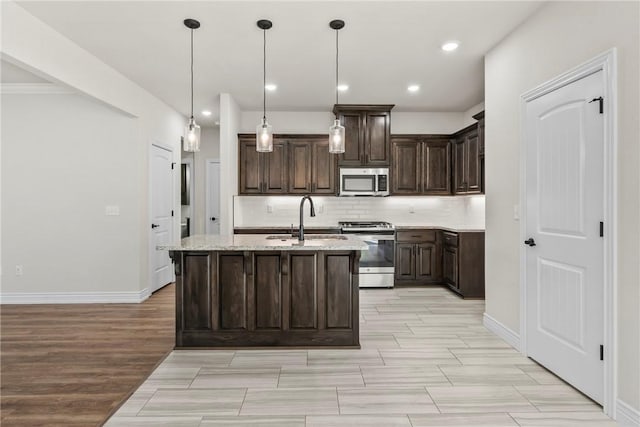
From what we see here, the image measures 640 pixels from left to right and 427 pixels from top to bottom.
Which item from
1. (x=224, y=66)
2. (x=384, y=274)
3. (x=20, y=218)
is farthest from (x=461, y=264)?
(x=20, y=218)

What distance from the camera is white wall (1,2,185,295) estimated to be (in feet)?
10.9

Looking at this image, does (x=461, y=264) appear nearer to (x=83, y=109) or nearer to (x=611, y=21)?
(x=611, y=21)

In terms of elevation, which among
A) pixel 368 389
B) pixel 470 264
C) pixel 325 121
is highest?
pixel 325 121

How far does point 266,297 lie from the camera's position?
3293 mm

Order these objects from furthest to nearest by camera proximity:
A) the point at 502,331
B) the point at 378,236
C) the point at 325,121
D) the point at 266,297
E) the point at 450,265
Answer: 1. the point at 325,121
2. the point at 378,236
3. the point at 450,265
4. the point at 502,331
5. the point at 266,297

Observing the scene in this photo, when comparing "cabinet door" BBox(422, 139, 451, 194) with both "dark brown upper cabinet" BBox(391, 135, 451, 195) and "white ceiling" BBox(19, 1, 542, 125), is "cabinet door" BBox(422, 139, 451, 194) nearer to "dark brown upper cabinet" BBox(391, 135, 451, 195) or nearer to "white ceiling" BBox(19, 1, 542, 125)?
"dark brown upper cabinet" BBox(391, 135, 451, 195)

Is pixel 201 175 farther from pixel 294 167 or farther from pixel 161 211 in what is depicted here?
pixel 294 167

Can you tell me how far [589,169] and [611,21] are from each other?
2.78 feet

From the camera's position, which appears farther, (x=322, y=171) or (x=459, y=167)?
(x=322, y=171)

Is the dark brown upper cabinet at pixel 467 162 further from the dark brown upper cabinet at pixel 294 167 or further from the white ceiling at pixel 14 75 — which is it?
the white ceiling at pixel 14 75

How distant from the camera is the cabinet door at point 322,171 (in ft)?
19.4

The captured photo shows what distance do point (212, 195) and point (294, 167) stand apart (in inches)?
94.2

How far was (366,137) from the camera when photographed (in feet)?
19.1

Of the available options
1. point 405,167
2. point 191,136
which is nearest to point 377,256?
point 405,167
